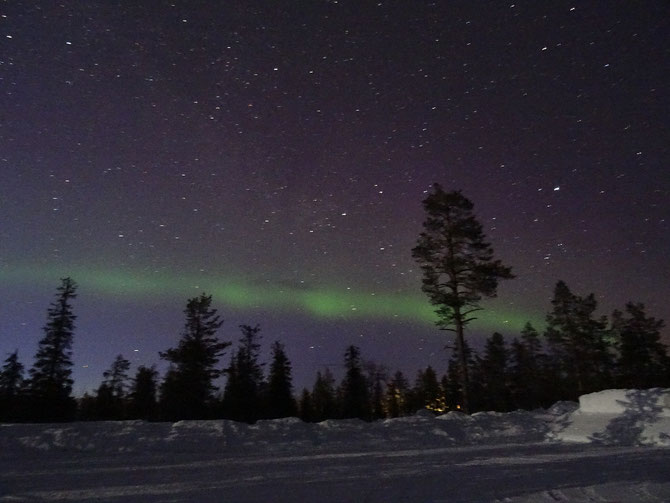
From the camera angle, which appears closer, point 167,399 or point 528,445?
point 528,445

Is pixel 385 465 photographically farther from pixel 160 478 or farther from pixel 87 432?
pixel 87 432

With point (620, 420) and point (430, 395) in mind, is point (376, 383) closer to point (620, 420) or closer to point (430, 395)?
point (430, 395)

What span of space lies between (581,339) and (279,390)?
103 ft

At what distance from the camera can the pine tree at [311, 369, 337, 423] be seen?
208ft

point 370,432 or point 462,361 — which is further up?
point 462,361

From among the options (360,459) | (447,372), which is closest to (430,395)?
(447,372)

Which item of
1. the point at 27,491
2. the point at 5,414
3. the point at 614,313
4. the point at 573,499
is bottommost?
the point at 573,499

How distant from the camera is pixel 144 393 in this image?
2004 inches

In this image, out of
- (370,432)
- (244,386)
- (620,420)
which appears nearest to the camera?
(370,432)

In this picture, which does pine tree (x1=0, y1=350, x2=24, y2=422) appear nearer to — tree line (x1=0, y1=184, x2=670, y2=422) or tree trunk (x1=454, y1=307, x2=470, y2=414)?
tree line (x1=0, y1=184, x2=670, y2=422)

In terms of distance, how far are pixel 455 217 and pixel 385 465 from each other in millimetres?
19387

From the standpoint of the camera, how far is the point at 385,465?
33.3 ft

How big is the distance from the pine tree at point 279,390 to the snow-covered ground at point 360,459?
2678 centimetres

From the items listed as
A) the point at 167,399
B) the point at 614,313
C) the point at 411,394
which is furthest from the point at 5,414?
the point at 614,313
